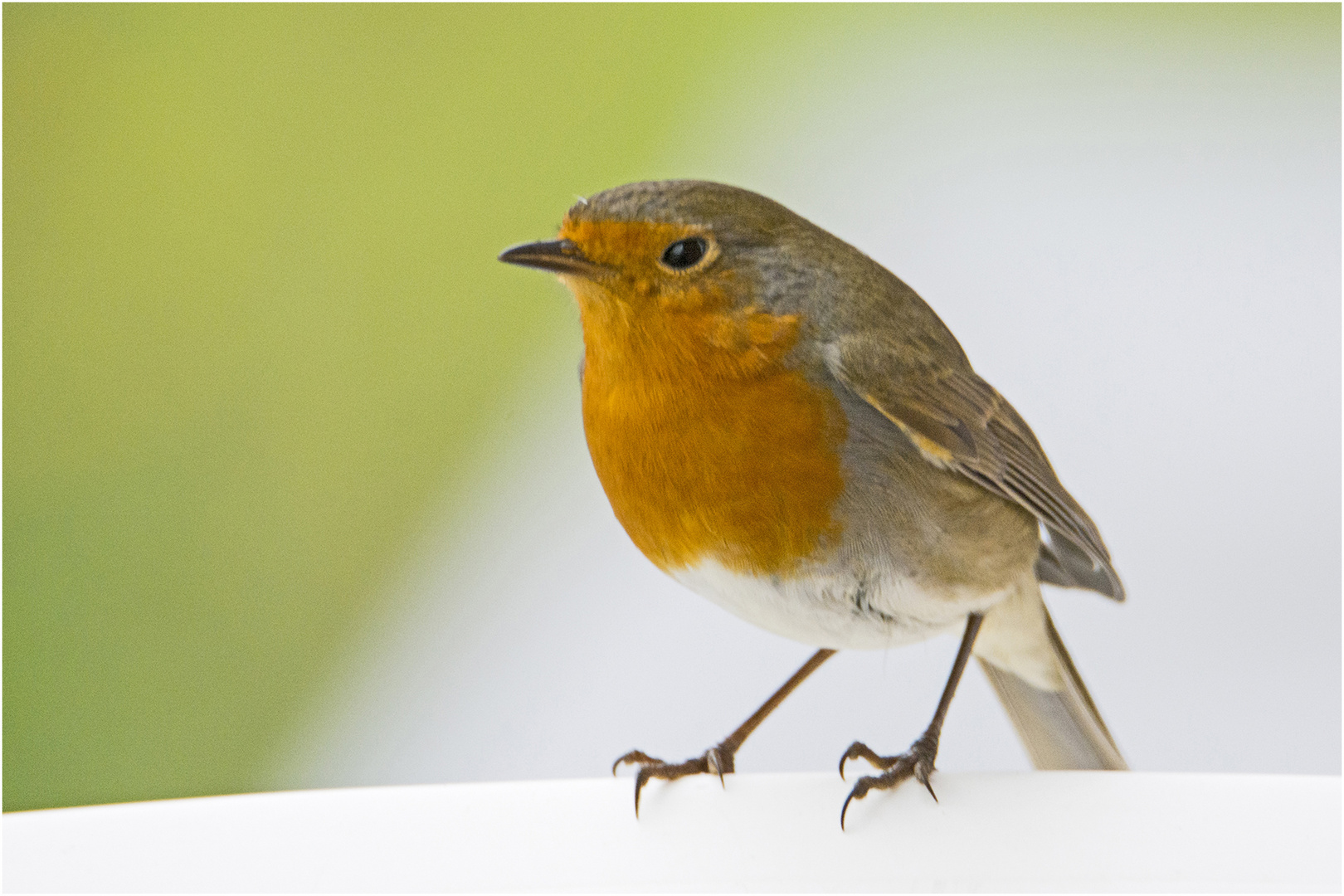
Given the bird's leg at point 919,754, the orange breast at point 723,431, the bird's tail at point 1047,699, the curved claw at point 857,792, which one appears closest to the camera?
the curved claw at point 857,792

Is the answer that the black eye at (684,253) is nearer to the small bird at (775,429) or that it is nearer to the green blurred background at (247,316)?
the small bird at (775,429)

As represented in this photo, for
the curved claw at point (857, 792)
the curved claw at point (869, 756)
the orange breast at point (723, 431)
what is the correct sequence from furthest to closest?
the curved claw at point (869, 756) < the orange breast at point (723, 431) < the curved claw at point (857, 792)

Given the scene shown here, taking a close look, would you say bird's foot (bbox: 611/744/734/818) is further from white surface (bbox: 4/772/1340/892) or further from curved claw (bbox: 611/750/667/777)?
white surface (bbox: 4/772/1340/892)

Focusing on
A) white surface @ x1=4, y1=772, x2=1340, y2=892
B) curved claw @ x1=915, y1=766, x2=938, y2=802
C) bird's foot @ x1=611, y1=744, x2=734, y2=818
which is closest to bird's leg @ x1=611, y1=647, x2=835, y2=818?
bird's foot @ x1=611, y1=744, x2=734, y2=818

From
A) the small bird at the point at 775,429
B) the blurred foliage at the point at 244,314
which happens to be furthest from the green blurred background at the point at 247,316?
the small bird at the point at 775,429

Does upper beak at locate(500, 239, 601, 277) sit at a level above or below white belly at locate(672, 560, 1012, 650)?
above

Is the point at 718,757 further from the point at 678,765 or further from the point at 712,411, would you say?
the point at 712,411

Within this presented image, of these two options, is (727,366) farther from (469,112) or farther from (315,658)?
(315,658)
